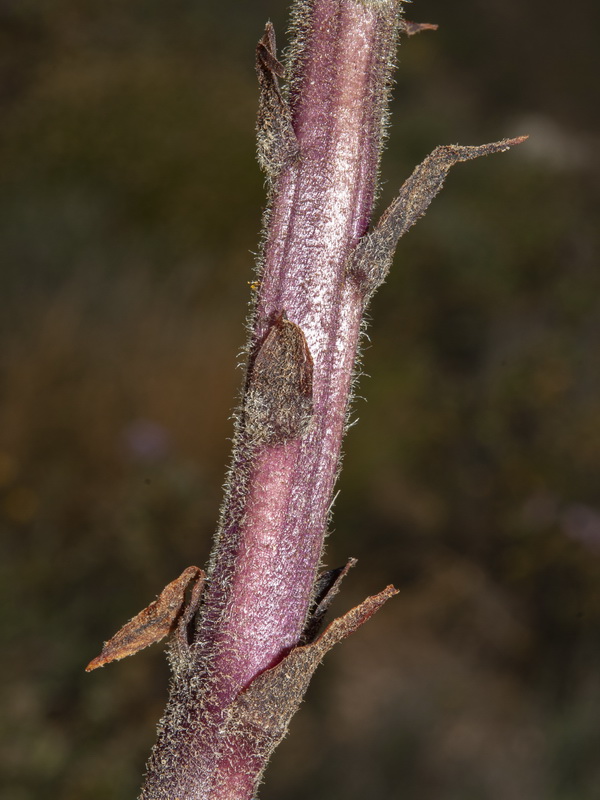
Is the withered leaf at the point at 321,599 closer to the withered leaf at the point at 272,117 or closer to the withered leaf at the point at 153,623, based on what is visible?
the withered leaf at the point at 153,623

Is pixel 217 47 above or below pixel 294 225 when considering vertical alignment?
above

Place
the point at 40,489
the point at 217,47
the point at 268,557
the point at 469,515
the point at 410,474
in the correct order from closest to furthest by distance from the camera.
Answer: the point at 268,557 → the point at 40,489 → the point at 469,515 → the point at 410,474 → the point at 217,47

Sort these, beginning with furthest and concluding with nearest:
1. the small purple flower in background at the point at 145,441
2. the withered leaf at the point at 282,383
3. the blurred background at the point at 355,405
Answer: the small purple flower in background at the point at 145,441
the blurred background at the point at 355,405
the withered leaf at the point at 282,383

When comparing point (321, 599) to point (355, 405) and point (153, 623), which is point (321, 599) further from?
point (355, 405)

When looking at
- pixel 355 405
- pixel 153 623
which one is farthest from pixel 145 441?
pixel 153 623

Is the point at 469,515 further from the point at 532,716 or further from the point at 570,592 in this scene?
the point at 532,716

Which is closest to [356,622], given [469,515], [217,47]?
[469,515]

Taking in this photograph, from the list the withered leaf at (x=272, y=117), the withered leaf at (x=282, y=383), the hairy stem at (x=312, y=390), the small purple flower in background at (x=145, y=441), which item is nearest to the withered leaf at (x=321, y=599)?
the hairy stem at (x=312, y=390)
